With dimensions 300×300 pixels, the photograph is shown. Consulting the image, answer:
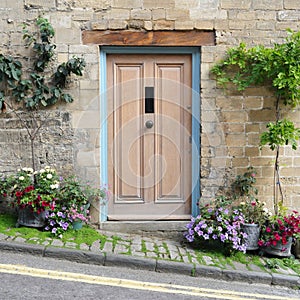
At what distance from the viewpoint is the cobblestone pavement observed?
4.45 metres

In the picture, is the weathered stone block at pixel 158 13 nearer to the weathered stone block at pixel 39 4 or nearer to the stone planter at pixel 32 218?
the weathered stone block at pixel 39 4

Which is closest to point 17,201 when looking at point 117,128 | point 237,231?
point 117,128

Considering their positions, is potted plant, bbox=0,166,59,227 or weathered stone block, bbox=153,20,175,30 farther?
weathered stone block, bbox=153,20,175,30

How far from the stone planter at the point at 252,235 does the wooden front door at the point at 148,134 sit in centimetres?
96

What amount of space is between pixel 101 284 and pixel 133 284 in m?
0.34

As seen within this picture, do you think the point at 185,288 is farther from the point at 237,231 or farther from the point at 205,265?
the point at 237,231

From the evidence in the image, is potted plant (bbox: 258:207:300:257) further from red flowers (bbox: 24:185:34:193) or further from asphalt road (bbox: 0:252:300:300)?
red flowers (bbox: 24:185:34:193)

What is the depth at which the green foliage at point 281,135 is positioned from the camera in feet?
16.8

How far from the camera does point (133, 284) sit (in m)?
4.07

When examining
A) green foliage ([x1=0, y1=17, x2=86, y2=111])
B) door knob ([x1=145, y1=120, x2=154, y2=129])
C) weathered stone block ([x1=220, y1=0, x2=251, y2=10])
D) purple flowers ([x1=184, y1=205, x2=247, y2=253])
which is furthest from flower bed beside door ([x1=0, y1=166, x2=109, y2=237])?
weathered stone block ([x1=220, y1=0, x2=251, y2=10])

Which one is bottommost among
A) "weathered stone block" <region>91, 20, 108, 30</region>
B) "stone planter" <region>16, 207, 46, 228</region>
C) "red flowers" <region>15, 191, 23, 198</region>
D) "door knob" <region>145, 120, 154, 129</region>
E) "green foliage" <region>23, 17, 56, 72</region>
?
"stone planter" <region>16, 207, 46, 228</region>

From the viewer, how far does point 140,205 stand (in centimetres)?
568

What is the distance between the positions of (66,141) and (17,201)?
1090 millimetres

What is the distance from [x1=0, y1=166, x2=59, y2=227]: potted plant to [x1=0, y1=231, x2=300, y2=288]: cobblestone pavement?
14.7 inches
